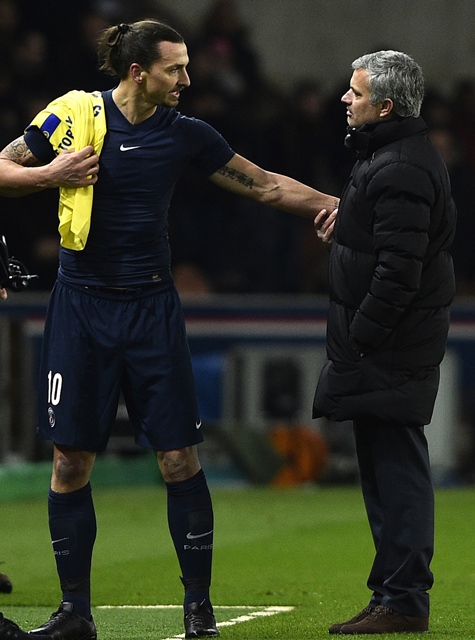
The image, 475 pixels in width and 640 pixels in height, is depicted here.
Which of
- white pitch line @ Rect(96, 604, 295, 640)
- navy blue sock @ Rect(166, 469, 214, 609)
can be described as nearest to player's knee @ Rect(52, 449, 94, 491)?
navy blue sock @ Rect(166, 469, 214, 609)

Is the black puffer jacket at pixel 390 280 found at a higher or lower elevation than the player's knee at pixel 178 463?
higher

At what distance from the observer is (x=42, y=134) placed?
4.93 metres

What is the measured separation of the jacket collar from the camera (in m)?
4.86

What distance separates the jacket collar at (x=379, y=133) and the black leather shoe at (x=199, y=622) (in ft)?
5.41

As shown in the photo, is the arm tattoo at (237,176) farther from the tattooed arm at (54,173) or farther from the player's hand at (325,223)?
the tattooed arm at (54,173)

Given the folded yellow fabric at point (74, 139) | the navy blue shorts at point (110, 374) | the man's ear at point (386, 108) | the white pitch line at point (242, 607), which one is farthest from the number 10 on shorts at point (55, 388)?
the man's ear at point (386, 108)

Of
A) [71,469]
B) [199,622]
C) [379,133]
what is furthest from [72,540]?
[379,133]

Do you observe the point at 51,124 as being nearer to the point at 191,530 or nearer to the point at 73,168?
the point at 73,168

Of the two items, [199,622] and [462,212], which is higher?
[462,212]

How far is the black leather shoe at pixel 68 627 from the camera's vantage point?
4.72 meters

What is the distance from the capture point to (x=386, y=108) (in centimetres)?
489

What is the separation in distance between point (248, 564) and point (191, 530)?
2801 mm

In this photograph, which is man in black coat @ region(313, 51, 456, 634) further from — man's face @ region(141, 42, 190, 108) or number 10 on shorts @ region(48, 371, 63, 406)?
number 10 on shorts @ region(48, 371, 63, 406)

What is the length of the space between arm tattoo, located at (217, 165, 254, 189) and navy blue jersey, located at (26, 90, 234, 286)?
0.80 ft
